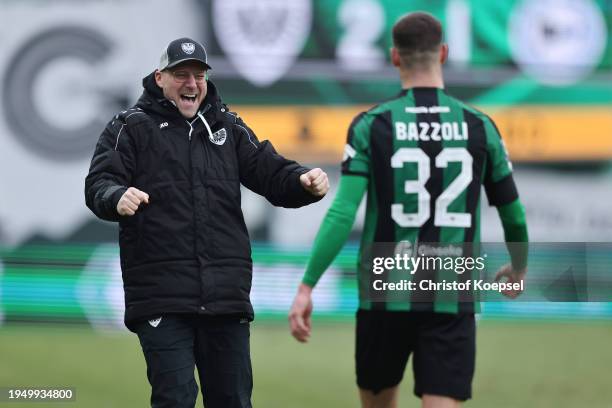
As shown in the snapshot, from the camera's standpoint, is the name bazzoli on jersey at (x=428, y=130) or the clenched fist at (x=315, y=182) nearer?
the clenched fist at (x=315, y=182)

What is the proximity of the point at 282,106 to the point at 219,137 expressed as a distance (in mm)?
7462

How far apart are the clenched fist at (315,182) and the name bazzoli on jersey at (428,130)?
375 mm

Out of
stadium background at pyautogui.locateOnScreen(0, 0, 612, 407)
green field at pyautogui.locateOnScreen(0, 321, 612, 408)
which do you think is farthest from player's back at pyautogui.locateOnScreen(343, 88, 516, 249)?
A: stadium background at pyautogui.locateOnScreen(0, 0, 612, 407)

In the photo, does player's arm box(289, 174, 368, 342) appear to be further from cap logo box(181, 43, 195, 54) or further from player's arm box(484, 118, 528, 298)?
cap logo box(181, 43, 195, 54)

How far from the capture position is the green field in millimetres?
8172

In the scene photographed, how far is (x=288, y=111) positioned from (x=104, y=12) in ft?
6.84

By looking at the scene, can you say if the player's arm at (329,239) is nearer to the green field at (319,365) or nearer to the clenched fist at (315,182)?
the clenched fist at (315,182)

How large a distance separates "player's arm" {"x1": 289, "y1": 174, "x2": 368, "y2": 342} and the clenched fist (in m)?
0.17

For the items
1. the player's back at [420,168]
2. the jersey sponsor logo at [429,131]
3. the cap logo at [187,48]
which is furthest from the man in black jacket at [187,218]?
the jersey sponsor logo at [429,131]

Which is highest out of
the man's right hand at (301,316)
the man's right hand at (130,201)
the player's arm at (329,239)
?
the man's right hand at (130,201)

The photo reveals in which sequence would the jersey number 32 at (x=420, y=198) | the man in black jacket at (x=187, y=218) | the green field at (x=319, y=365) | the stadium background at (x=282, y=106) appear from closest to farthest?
the man in black jacket at (x=187, y=218)
the jersey number 32 at (x=420, y=198)
the green field at (x=319, y=365)
the stadium background at (x=282, y=106)

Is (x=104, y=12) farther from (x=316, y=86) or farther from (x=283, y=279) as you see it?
(x=283, y=279)

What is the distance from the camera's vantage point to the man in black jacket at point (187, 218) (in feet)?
16.4

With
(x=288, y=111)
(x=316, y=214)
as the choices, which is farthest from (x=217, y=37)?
(x=316, y=214)
